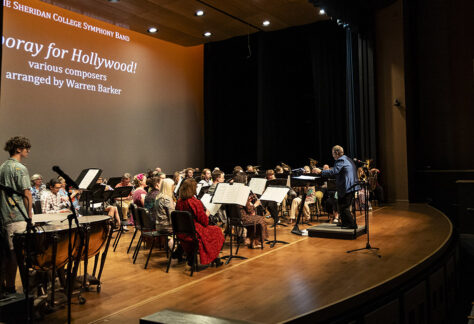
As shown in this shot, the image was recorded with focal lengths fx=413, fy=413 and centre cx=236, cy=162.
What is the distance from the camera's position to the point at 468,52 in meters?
10.4

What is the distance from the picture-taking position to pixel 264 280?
455cm

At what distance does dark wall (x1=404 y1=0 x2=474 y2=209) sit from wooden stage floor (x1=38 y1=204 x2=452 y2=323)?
4531mm

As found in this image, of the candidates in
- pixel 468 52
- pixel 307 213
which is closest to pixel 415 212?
pixel 307 213

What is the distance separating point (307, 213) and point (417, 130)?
4522 mm

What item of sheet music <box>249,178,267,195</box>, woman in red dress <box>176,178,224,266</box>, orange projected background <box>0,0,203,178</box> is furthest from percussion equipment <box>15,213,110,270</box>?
orange projected background <box>0,0,203,178</box>

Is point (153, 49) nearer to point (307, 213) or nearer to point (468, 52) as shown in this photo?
point (307, 213)

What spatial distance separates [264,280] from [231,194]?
57.1 inches

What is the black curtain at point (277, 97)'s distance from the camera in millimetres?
13477

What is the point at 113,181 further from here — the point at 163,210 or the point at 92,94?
the point at 163,210

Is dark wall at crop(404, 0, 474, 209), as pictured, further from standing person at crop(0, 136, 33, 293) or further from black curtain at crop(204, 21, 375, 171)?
standing person at crop(0, 136, 33, 293)

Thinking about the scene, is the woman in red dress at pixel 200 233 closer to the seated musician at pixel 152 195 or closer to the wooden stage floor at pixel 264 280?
the wooden stage floor at pixel 264 280

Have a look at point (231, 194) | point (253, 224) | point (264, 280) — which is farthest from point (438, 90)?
point (264, 280)

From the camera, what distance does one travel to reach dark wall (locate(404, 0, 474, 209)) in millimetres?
10430

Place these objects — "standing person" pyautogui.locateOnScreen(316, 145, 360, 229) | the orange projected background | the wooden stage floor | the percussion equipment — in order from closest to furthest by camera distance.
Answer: the percussion equipment, the wooden stage floor, "standing person" pyautogui.locateOnScreen(316, 145, 360, 229), the orange projected background
